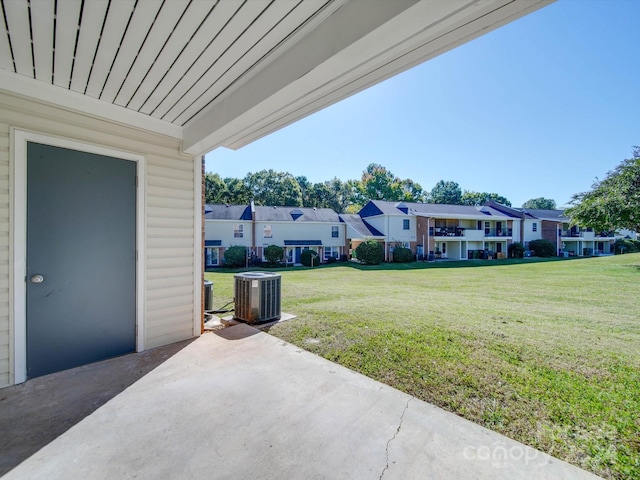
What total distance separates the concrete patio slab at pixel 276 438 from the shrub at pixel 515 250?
113 feet

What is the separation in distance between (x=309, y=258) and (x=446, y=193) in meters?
46.9

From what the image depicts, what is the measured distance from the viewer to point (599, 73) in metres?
6.53

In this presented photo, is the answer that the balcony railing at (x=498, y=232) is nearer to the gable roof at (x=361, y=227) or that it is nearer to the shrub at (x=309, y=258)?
the gable roof at (x=361, y=227)

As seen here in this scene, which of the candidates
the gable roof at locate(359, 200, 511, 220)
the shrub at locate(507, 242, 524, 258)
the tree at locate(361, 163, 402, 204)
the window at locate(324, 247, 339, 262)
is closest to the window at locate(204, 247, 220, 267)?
the window at locate(324, 247, 339, 262)

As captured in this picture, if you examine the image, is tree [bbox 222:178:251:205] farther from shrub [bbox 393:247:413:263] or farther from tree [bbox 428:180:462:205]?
tree [bbox 428:180:462:205]

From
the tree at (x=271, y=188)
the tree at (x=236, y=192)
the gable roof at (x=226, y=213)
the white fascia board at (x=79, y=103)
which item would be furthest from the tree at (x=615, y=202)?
the tree at (x=236, y=192)

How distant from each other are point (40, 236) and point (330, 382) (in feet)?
12.1

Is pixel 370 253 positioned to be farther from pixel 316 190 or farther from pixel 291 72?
pixel 316 190

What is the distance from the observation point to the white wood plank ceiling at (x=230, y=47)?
5.64 ft

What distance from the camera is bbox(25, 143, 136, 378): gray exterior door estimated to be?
2.94 meters

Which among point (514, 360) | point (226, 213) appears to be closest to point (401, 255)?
point (226, 213)

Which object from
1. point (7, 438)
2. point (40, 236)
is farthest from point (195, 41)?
point (7, 438)

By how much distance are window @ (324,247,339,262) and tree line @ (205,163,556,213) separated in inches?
613

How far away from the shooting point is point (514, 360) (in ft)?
11.3
